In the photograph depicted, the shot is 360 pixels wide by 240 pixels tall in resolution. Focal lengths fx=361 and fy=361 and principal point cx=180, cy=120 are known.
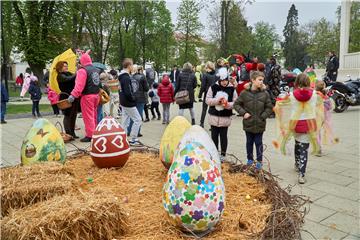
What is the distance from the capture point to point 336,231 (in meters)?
4.01

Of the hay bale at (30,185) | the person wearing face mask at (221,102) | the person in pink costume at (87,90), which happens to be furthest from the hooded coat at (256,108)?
the person in pink costume at (87,90)

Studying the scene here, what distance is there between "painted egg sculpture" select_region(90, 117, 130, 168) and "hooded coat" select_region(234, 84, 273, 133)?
202cm

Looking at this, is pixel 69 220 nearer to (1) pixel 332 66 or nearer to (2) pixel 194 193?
(2) pixel 194 193

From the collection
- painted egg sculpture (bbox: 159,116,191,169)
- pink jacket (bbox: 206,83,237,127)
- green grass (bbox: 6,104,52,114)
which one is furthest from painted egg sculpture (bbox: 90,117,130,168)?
green grass (bbox: 6,104,52,114)

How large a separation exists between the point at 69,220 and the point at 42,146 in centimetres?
264

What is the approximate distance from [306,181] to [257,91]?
1.69m

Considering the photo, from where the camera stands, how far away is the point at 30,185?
3.83 meters

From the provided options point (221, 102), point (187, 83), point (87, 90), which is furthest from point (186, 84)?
point (221, 102)

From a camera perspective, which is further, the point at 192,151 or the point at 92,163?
the point at 92,163

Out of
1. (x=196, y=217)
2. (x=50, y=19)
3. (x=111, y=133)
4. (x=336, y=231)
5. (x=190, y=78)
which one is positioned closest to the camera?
(x=196, y=217)

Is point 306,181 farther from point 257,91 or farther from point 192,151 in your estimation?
point 192,151

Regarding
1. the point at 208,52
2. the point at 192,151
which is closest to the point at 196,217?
the point at 192,151

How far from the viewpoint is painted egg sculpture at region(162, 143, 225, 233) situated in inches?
131

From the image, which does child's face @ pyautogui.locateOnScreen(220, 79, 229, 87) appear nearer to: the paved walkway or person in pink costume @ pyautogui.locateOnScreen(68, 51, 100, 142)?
the paved walkway
